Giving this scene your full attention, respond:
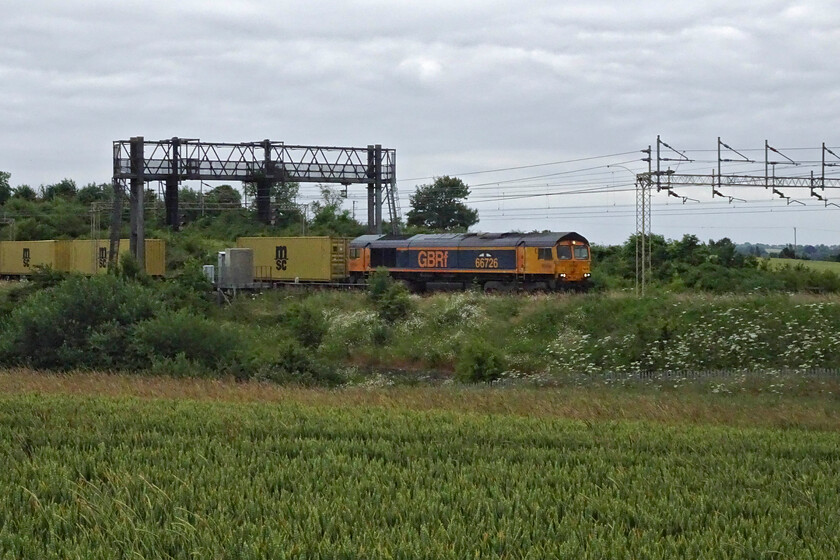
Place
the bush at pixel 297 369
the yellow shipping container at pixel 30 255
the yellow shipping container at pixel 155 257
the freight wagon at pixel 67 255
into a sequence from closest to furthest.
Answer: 1. the bush at pixel 297 369
2. the yellow shipping container at pixel 155 257
3. the freight wagon at pixel 67 255
4. the yellow shipping container at pixel 30 255

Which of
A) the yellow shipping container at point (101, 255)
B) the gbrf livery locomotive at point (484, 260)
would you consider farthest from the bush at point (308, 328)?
the yellow shipping container at point (101, 255)

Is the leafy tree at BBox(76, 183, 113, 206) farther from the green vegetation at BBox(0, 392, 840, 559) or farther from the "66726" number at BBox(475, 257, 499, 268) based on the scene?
the green vegetation at BBox(0, 392, 840, 559)

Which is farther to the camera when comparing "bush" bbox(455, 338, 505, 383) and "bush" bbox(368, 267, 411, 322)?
"bush" bbox(368, 267, 411, 322)

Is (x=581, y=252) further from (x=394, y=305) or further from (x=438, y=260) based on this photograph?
(x=394, y=305)

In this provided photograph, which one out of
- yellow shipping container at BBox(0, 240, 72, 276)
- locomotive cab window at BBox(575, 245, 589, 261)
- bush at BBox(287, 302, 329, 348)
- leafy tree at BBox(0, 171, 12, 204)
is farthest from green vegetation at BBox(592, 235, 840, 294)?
leafy tree at BBox(0, 171, 12, 204)

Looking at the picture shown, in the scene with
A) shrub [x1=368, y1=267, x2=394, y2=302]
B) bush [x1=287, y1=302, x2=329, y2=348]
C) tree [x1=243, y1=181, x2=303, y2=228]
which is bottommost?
bush [x1=287, y1=302, x2=329, y2=348]

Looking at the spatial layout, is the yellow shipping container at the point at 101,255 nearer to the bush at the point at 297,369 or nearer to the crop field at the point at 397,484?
the bush at the point at 297,369

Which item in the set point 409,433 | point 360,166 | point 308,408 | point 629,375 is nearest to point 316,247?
point 360,166

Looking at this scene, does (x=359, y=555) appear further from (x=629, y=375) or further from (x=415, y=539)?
(x=629, y=375)

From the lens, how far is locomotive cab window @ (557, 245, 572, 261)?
48250 millimetres

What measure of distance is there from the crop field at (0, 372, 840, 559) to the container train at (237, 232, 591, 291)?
29856 mm

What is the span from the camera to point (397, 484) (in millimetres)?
11492

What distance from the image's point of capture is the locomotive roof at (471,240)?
4828cm

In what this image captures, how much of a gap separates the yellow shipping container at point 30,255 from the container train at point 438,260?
16.1 metres
